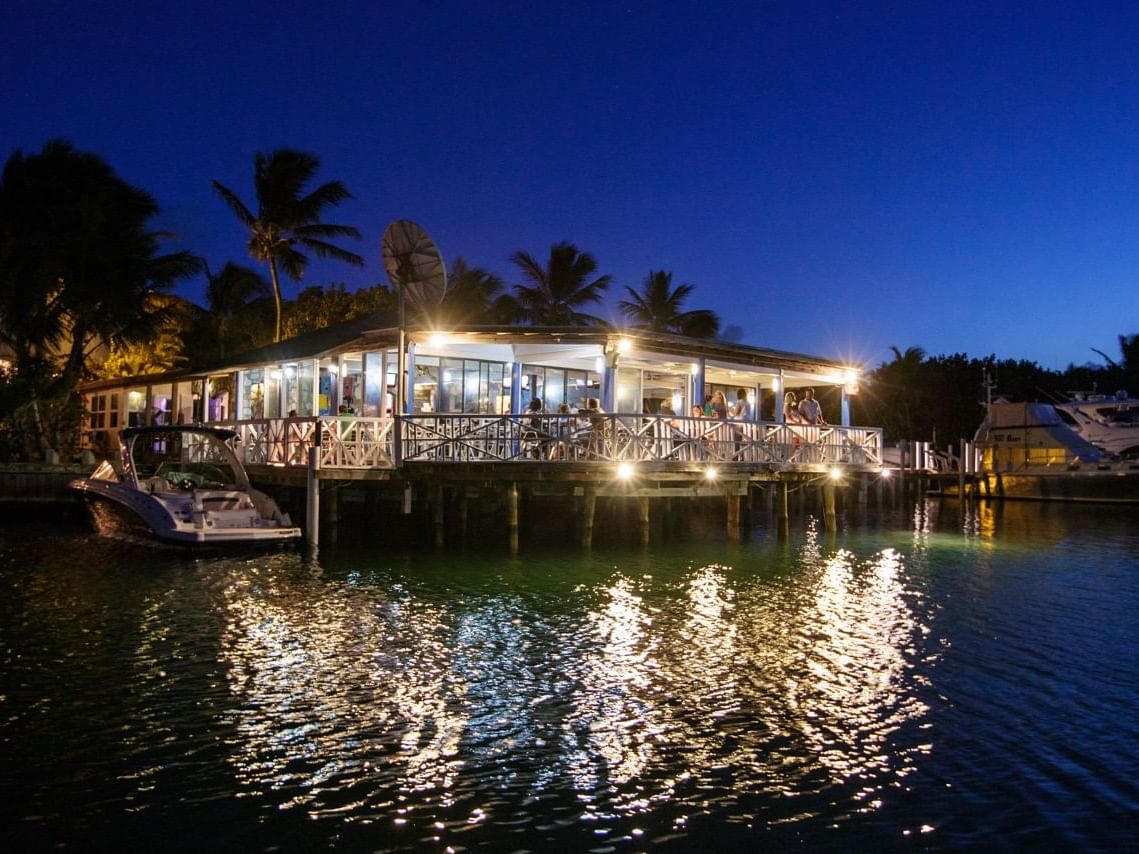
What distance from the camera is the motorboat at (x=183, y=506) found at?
21672 millimetres

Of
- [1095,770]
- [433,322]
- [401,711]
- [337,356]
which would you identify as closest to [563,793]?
[401,711]

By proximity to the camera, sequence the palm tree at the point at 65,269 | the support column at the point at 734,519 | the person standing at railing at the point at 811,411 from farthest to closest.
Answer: the palm tree at the point at 65,269
the person standing at railing at the point at 811,411
the support column at the point at 734,519

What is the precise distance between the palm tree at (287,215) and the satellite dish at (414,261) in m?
22.4

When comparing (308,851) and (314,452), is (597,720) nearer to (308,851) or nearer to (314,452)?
(308,851)

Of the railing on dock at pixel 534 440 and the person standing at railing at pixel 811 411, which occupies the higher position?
the person standing at railing at pixel 811 411

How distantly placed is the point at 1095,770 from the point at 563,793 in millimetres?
4596

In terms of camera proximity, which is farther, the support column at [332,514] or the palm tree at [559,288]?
the palm tree at [559,288]

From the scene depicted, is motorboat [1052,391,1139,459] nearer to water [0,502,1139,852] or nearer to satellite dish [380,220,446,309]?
water [0,502,1139,852]

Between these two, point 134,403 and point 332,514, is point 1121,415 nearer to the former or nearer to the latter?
point 332,514

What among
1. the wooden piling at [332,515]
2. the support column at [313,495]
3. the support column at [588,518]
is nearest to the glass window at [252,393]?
the wooden piling at [332,515]

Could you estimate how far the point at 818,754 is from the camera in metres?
8.69

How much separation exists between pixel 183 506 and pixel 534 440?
8193 millimetres

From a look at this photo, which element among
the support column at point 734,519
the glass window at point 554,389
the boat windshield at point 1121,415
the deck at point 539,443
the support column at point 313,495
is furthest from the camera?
the boat windshield at point 1121,415

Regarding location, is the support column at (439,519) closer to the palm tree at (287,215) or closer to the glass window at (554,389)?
the glass window at (554,389)
